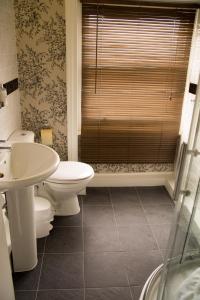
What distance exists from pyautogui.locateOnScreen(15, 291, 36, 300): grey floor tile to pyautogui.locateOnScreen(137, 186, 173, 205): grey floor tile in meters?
1.45

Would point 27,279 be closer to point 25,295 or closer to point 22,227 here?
point 25,295

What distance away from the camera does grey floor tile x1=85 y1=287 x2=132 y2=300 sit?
1.74 meters

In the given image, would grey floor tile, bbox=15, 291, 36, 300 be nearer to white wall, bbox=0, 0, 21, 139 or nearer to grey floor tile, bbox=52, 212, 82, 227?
grey floor tile, bbox=52, 212, 82, 227

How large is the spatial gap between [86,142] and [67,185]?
70 cm

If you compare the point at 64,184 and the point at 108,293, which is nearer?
the point at 108,293

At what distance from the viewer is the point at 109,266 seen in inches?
78.7

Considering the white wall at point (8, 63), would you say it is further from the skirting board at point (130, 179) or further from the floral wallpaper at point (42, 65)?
the skirting board at point (130, 179)

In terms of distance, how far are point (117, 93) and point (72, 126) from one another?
1.86 ft

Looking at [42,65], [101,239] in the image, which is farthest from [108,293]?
[42,65]

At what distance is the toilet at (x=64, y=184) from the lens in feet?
7.45

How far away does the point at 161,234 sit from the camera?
237 cm

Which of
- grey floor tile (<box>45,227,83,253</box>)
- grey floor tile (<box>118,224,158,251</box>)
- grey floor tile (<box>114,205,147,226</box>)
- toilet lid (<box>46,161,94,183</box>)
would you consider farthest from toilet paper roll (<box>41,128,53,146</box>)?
grey floor tile (<box>118,224,158,251</box>)

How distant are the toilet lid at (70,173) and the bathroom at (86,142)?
0.07 m

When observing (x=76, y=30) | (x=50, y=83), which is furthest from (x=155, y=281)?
(x=76, y=30)
